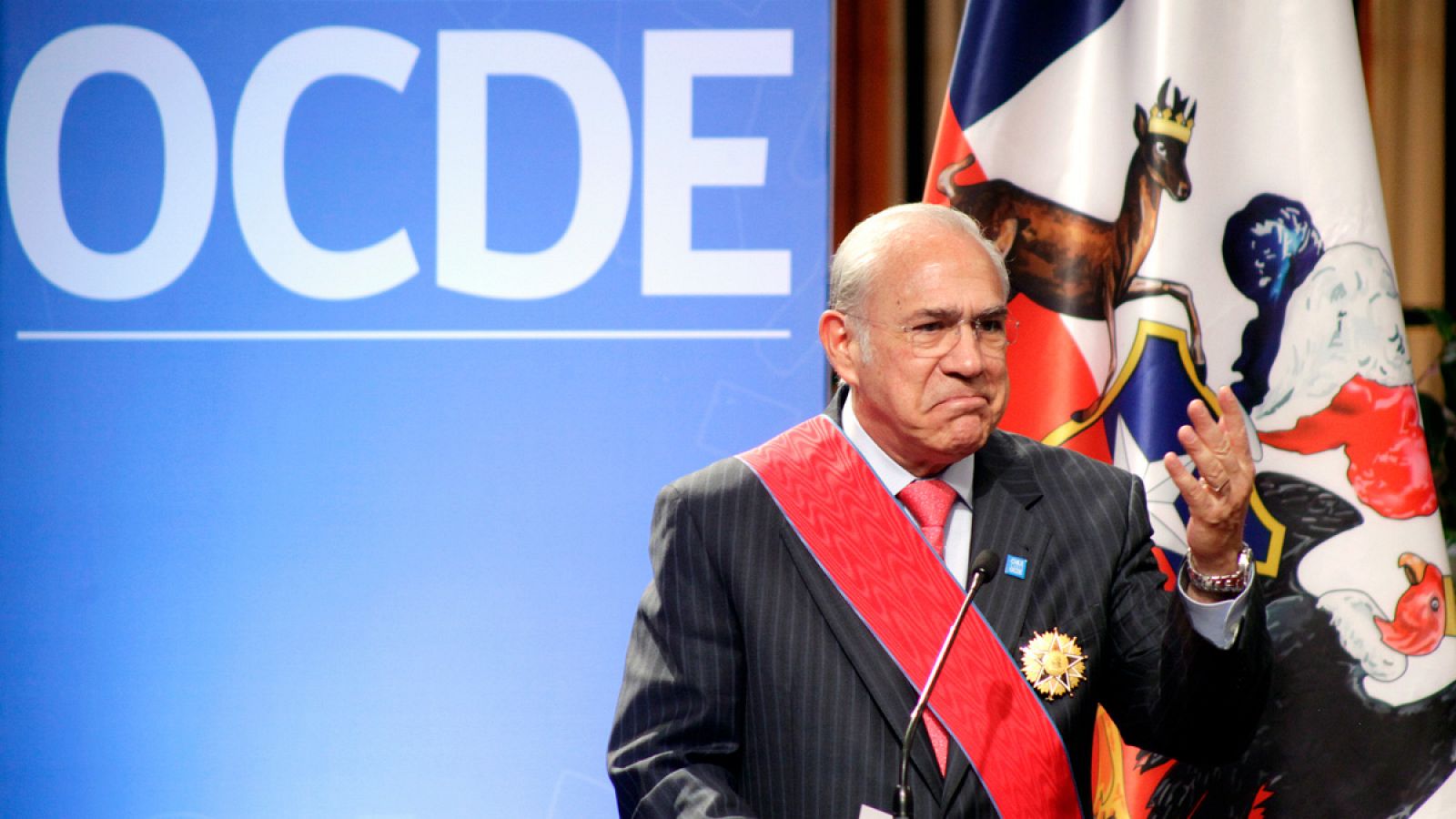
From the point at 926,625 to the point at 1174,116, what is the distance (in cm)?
128

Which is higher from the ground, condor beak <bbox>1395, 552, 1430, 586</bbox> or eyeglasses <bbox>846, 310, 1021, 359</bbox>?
eyeglasses <bbox>846, 310, 1021, 359</bbox>

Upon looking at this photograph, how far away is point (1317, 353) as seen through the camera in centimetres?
256

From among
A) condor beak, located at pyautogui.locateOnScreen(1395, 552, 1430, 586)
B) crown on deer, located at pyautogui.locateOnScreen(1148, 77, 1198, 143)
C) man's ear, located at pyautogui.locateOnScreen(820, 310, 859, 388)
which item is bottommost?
condor beak, located at pyautogui.locateOnScreen(1395, 552, 1430, 586)

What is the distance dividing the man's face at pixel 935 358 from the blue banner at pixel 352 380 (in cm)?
97

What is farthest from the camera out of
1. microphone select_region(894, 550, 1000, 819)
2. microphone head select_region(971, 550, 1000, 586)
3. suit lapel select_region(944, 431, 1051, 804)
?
suit lapel select_region(944, 431, 1051, 804)

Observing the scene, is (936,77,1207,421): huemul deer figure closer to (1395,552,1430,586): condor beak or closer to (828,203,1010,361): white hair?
(1395,552,1430,586): condor beak

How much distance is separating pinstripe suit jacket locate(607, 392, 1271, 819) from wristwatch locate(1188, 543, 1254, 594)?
→ 1.6 inches

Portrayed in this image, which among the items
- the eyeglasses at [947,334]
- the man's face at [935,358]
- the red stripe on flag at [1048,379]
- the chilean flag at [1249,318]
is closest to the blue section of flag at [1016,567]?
the man's face at [935,358]

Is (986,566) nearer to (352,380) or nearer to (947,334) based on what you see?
(947,334)

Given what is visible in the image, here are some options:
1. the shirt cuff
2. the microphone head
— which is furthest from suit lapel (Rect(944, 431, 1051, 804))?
the shirt cuff

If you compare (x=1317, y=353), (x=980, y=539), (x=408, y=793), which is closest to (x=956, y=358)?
(x=980, y=539)

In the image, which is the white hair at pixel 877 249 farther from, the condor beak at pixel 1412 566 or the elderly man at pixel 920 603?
the condor beak at pixel 1412 566

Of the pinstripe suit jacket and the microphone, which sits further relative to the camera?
the pinstripe suit jacket

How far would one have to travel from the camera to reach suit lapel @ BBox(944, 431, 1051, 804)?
187cm
